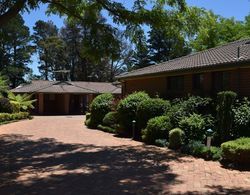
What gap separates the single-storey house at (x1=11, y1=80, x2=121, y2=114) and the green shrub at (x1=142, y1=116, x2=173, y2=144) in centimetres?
2877

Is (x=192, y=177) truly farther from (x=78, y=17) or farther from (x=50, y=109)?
(x=50, y=109)

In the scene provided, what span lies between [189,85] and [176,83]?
1.53 m

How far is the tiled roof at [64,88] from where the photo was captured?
5112 cm

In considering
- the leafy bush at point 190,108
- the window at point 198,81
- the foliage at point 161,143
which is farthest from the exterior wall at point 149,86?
the foliage at point 161,143

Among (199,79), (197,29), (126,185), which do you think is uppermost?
(197,29)

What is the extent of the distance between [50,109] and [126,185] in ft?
138

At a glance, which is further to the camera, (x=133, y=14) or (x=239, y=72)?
(x=239, y=72)

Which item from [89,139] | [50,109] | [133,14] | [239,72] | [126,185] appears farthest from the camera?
[50,109]

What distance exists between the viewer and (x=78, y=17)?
16875mm

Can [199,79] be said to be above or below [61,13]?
below

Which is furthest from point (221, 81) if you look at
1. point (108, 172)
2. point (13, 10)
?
point (13, 10)

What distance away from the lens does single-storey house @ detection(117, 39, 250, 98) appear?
1898cm

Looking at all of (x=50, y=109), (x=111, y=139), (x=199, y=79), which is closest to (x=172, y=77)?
(x=199, y=79)

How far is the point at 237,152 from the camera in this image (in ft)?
43.4
